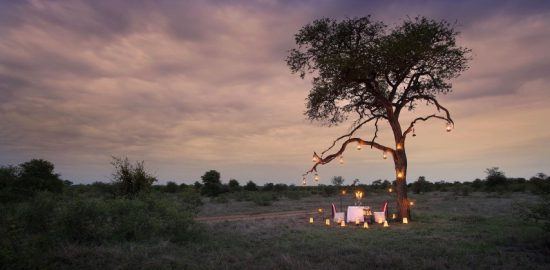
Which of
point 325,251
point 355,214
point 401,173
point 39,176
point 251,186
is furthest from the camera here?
point 251,186

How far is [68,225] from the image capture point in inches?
520

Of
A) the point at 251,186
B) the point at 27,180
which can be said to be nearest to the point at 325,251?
the point at 27,180

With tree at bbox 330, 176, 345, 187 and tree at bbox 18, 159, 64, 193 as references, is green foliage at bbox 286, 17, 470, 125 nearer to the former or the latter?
tree at bbox 18, 159, 64, 193

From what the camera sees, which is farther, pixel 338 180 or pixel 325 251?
pixel 338 180

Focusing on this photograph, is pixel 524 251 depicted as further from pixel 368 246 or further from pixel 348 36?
pixel 348 36

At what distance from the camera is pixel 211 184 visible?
65.6 meters

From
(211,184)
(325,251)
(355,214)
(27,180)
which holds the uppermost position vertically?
(211,184)

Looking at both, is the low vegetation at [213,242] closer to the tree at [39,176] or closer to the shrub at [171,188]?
the tree at [39,176]

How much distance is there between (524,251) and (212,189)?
5599 cm

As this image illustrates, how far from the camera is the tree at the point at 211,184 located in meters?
65.4

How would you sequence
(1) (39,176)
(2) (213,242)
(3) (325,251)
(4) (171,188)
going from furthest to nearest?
(4) (171,188), (1) (39,176), (2) (213,242), (3) (325,251)

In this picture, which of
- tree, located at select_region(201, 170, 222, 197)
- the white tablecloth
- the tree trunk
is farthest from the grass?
tree, located at select_region(201, 170, 222, 197)

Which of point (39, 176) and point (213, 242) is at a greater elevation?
point (39, 176)

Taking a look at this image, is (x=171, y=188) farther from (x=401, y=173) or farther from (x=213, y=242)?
(x=213, y=242)
